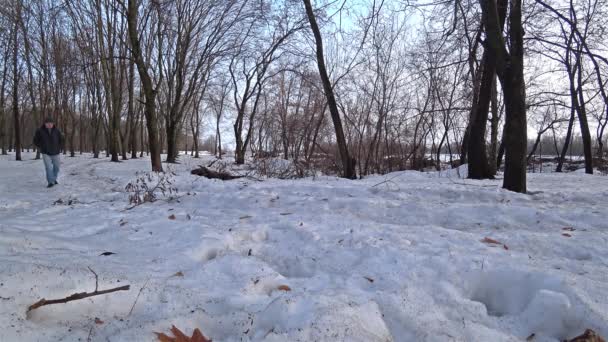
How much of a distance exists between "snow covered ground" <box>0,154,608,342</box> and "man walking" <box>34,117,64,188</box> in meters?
3.82

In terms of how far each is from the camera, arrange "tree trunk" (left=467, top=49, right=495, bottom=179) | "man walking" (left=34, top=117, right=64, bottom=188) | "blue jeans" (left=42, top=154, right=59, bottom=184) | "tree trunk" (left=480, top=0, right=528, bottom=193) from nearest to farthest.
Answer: "tree trunk" (left=480, top=0, right=528, bottom=193) → "blue jeans" (left=42, top=154, right=59, bottom=184) → "man walking" (left=34, top=117, right=64, bottom=188) → "tree trunk" (left=467, top=49, right=495, bottom=179)

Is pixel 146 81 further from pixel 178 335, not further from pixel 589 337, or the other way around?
pixel 589 337

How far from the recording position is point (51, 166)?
7512 mm

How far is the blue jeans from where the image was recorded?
728 cm

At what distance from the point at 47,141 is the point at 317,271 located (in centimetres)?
823

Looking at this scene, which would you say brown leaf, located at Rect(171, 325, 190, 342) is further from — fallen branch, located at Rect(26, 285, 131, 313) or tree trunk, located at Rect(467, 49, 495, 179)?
tree trunk, located at Rect(467, 49, 495, 179)

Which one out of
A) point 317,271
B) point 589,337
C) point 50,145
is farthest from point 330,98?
point 589,337

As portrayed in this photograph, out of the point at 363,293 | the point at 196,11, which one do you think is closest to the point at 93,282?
the point at 363,293

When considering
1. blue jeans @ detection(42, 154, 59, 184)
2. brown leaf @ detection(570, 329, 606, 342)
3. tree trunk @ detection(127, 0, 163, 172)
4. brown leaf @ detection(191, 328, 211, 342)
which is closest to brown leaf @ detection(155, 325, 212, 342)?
brown leaf @ detection(191, 328, 211, 342)

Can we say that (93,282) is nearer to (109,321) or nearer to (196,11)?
(109,321)

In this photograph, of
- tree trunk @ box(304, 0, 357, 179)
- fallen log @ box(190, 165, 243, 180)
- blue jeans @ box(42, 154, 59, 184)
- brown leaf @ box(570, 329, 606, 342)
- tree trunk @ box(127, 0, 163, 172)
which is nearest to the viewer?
brown leaf @ box(570, 329, 606, 342)

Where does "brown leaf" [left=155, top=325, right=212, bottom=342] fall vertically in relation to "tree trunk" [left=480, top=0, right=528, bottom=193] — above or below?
below

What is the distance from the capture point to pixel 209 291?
202 centimetres

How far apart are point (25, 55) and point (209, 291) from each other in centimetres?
2281
